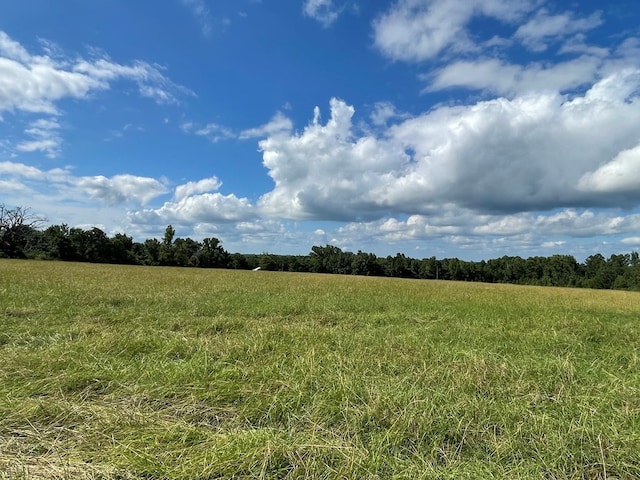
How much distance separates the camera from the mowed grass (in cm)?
315

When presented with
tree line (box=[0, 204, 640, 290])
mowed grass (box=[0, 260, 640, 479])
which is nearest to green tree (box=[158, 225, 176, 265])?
tree line (box=[0, 204, 640, 290])

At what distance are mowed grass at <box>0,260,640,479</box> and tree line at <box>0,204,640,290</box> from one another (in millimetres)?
82206

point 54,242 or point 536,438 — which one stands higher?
point 54,242

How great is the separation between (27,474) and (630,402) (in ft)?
20.1

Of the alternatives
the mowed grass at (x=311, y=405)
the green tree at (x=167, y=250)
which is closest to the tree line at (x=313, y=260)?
the green tree at (x=167, y=250)

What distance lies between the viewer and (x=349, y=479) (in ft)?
9.68

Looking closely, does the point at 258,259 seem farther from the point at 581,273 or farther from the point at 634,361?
the point at 634,361

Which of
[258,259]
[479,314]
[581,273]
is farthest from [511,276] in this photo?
[479,314]

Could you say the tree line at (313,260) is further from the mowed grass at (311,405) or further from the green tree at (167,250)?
the mowed grass at (311,405)

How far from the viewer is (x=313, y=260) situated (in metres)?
122

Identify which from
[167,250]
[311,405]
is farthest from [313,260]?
[311,405]

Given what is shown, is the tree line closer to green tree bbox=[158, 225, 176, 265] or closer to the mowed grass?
green tree bbox=[158, 225, 176, 265]

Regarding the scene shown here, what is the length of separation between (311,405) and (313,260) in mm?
117567

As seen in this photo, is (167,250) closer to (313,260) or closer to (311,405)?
(313,260)
